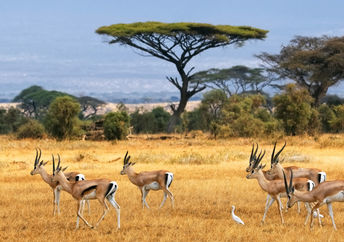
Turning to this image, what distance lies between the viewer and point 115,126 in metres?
31.5

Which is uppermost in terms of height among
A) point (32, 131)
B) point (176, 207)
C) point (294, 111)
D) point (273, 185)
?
point (273, 185)

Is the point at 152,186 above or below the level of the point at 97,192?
below

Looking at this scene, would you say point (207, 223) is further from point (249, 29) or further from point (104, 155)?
point (249, 29)

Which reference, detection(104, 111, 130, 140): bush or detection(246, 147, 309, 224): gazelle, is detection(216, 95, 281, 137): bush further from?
detection(246, 147, 309, 224): gazelle

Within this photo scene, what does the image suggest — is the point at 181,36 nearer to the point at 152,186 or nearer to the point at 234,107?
the point at 234,107

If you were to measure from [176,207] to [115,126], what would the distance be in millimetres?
20527

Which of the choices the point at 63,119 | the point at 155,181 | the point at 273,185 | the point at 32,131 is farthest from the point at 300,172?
the point at 32,131

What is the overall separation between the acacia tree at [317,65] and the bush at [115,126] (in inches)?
586

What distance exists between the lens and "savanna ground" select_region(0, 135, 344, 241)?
28.7ft

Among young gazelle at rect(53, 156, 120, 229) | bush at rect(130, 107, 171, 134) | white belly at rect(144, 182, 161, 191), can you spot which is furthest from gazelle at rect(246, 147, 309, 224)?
bush at rect(130, 107, 171, 134)

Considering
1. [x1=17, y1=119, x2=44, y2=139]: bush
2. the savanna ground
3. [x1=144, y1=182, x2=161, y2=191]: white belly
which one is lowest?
[x1=17, y1=119, x2=44, y2=139]: bush

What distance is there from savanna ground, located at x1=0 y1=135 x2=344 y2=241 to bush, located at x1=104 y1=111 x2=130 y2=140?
9894 millimetres

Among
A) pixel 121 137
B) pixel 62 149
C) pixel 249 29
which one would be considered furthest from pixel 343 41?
pixel 62 149

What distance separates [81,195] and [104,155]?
13.7 metres
